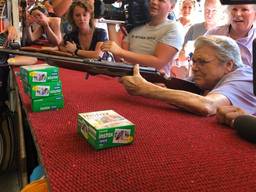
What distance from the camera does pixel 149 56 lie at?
51.1 inches

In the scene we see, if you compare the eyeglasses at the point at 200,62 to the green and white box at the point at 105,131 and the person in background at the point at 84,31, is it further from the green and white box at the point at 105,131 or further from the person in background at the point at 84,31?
the person in background at the point at 84,31

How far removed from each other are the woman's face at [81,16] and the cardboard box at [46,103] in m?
0.95

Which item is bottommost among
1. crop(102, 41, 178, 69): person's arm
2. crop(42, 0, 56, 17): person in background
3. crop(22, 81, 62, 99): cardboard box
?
crop(22, 81, 62, 99): cardboard box

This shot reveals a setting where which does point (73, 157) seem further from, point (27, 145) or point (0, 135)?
point (0, 135)

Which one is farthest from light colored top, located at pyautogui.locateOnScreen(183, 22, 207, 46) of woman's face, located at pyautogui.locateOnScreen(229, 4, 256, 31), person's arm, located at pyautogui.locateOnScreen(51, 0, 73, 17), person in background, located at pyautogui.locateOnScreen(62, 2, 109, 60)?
person's arm, located at pyautogui.locateOnScreen(51, 0, 73, 17)

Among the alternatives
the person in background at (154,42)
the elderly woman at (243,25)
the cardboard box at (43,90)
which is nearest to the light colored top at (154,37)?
the person in background at (154,42)

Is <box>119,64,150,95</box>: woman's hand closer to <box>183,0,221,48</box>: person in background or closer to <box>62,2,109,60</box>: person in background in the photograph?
<box>62,2,109,60</box>: person in background

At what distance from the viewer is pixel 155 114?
2.78 feet

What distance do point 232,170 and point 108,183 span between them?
22 cm

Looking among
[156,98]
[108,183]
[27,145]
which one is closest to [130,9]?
[156,98]

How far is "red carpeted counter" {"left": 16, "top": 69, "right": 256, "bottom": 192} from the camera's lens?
1.58 ft

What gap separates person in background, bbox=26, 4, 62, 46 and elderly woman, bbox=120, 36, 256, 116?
3.68 feet

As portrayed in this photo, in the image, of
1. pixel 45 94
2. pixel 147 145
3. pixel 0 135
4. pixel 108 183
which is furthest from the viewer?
pixel 0 135

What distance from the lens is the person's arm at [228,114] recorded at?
781mm
